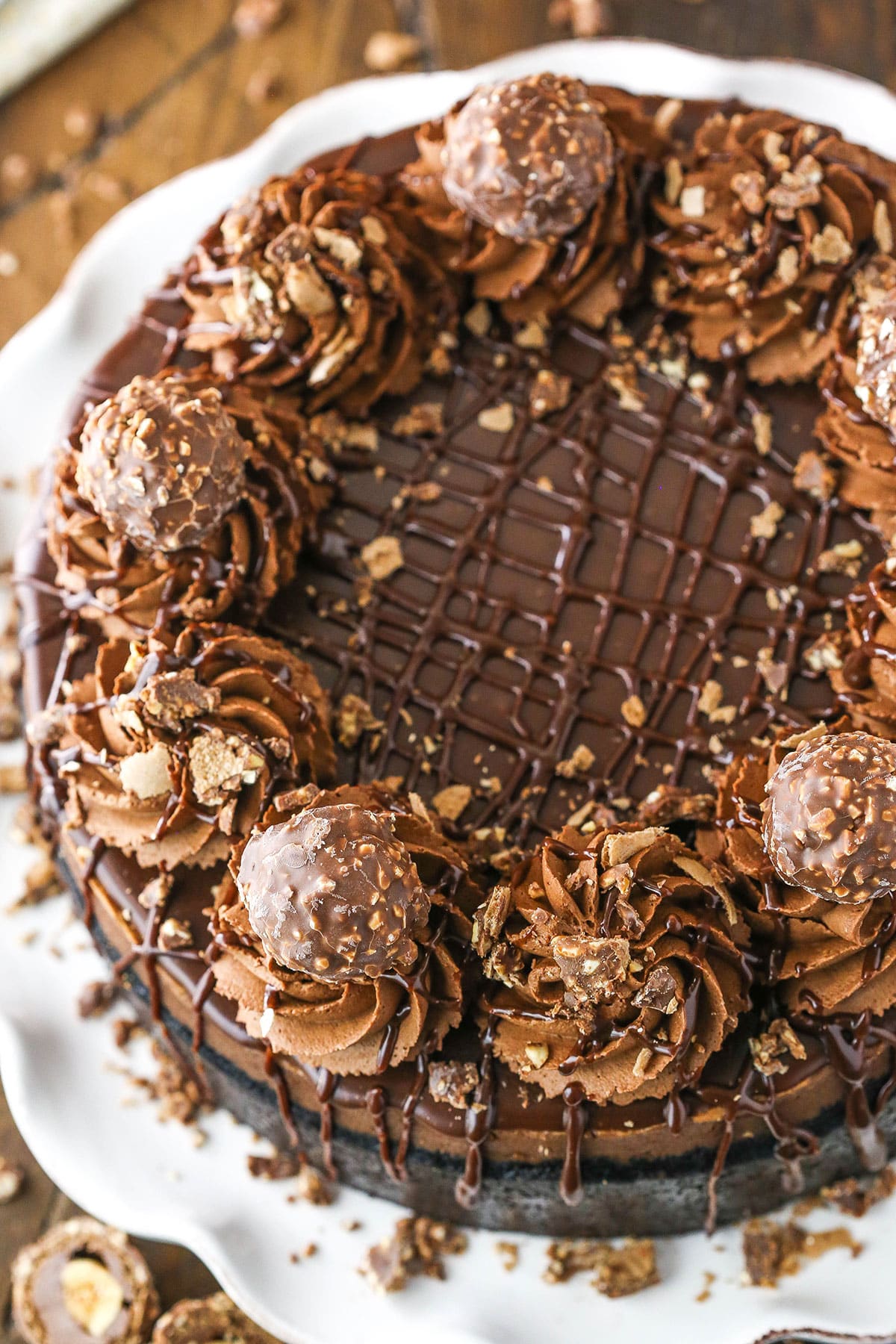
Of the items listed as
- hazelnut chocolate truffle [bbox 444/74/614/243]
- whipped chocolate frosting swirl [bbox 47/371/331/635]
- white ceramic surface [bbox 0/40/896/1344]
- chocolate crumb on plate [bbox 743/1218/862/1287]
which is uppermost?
hazelnut chocolate truffle [bbox 444/74/614/243]

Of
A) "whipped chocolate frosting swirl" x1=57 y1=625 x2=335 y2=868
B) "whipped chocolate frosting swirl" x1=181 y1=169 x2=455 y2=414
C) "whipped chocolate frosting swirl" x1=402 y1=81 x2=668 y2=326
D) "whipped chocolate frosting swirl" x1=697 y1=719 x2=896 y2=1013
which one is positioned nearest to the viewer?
"whipped chocolate frosting swirl" x1=697 y1=719 x2=896 y2=1013

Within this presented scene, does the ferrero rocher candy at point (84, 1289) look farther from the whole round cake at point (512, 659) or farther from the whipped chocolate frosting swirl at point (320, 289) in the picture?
the whipped chocolate frosting swirl at point (320, 289)

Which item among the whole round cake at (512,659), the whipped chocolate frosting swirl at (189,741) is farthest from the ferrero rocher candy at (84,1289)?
the whipped chocolate frosting swirl at (189,741)

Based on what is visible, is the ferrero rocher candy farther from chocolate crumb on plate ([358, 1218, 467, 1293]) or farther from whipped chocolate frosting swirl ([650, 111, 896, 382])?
whipped chocolate frosting swirl ([650, 111, 896, 382])

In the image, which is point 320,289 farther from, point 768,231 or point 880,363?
point 880,363

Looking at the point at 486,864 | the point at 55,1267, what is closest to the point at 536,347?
the point at 486,864

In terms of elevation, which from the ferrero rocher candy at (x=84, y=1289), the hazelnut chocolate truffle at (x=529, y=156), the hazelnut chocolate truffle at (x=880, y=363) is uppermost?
the hazelnut chocolate truffle at (x=529, y=156)

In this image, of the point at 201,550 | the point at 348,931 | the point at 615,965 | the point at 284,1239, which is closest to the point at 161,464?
the point at 201,550

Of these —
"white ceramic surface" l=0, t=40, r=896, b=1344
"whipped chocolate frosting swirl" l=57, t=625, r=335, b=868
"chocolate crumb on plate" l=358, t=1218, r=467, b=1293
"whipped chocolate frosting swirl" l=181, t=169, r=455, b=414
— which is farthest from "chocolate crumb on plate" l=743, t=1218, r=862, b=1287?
"whipped chocolate frosting swirl" l=181, t=169, r=455, b=414
